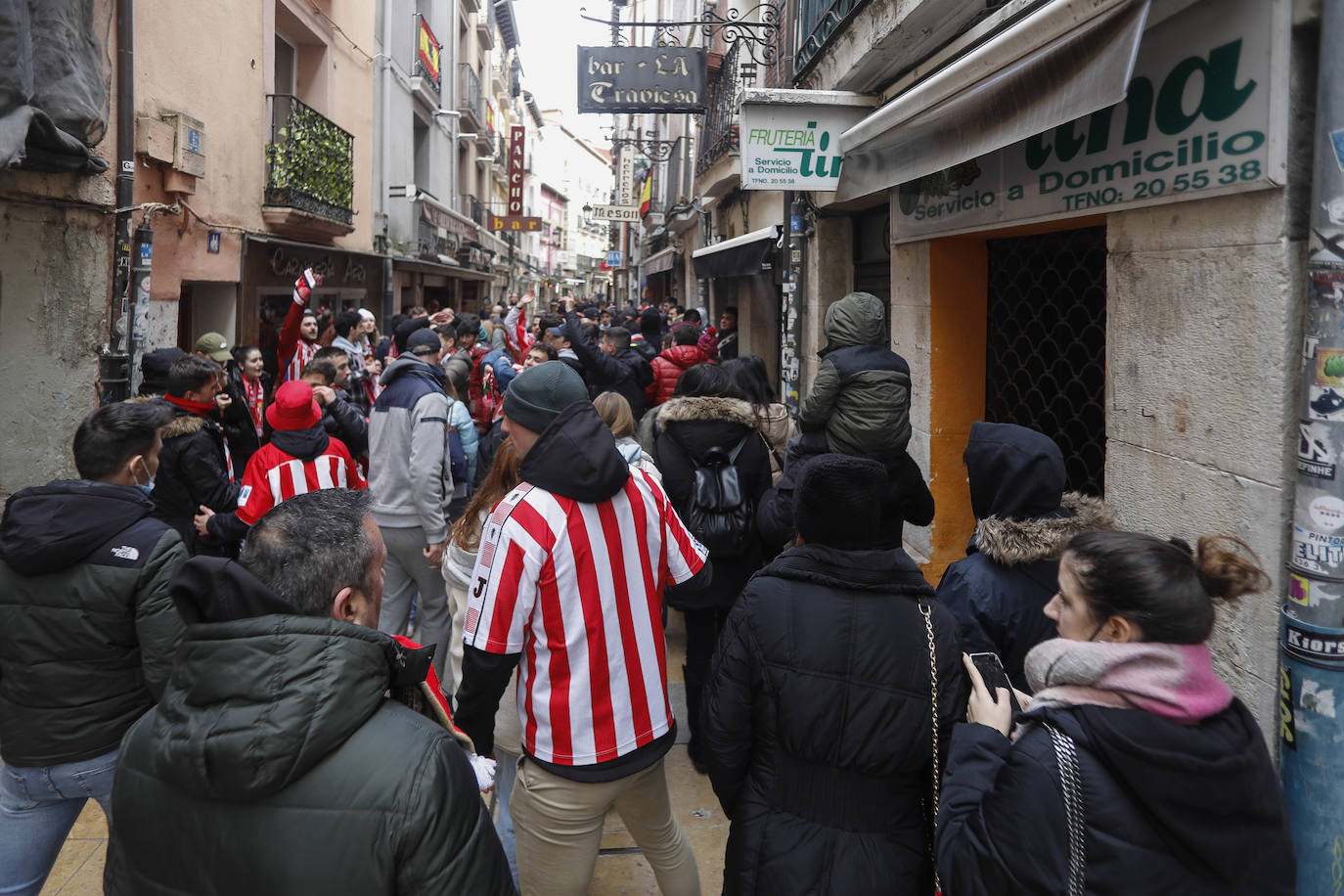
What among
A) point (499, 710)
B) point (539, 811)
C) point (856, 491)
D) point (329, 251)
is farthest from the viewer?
point (329, 251)

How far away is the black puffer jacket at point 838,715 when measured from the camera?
2.08m

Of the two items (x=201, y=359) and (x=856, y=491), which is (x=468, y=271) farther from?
(x=856, y=491)

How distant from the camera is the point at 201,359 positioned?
4.48 meters

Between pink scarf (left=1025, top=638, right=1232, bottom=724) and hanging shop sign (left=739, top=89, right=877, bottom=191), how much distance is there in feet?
16.6

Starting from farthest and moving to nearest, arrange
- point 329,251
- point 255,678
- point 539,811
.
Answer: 1. point 329,251
2. point 539,811
3. point 255,678

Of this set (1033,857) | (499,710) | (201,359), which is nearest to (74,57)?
(201,359)

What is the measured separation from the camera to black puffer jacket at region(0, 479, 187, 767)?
241 centimetres

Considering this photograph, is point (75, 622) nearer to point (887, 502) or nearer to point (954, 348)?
point (887, 502)

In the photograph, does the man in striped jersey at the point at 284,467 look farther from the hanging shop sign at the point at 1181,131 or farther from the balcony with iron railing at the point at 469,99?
the balcony with iron railing at the point at 469,99

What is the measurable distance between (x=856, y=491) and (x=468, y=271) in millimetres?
23107

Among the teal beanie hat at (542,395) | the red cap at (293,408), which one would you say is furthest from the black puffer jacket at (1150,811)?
the red cap at (293,408)

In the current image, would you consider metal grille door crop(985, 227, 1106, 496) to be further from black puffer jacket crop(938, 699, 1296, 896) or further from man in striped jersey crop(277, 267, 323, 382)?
man in striped jersey crop(277, 267, 323, 382)

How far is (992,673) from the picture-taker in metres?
2.11

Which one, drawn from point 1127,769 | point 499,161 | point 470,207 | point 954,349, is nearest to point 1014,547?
point 1127,769
